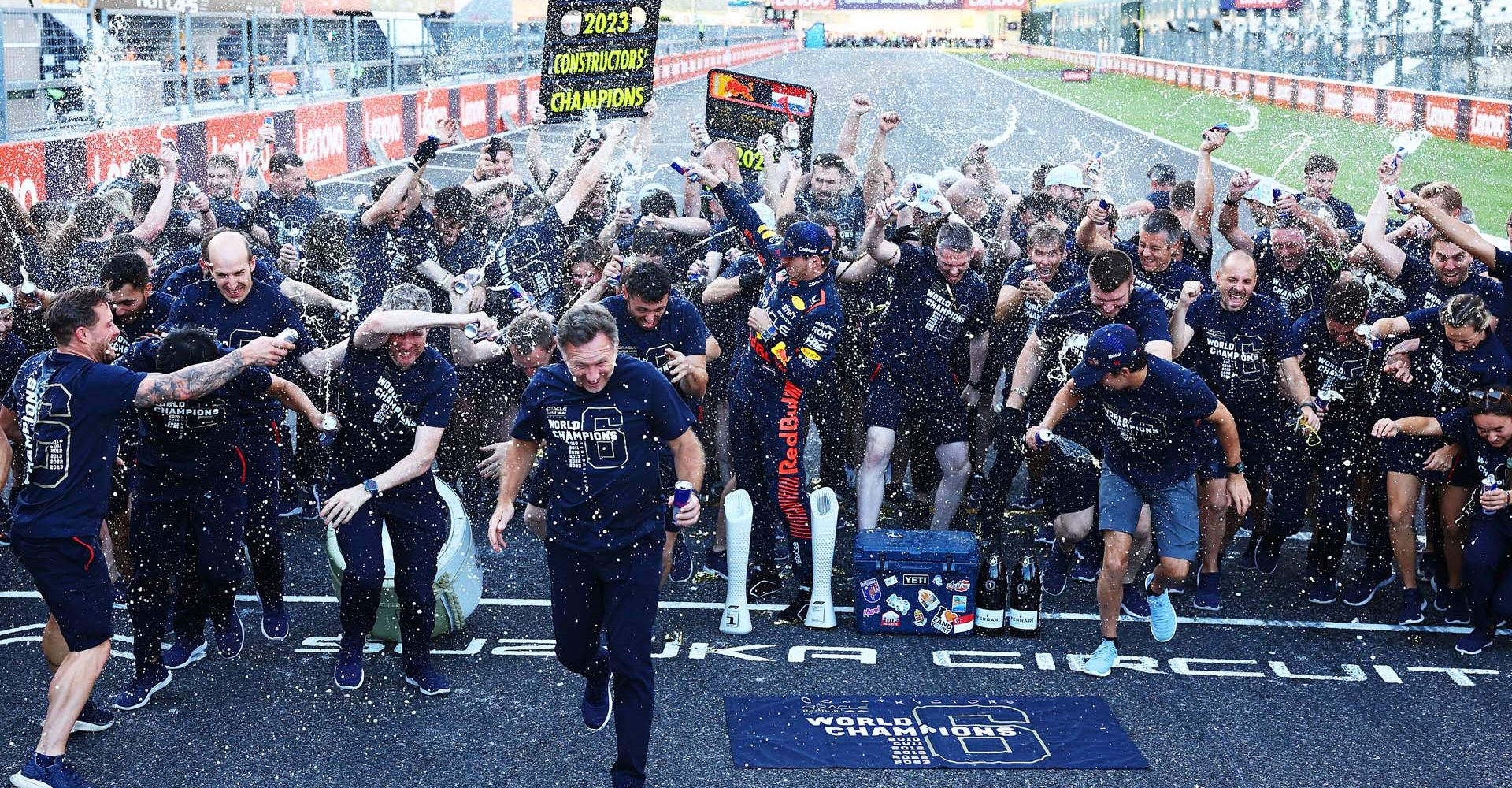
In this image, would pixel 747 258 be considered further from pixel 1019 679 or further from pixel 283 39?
pixel 283 39

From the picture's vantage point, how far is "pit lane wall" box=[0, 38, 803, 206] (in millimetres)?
13828

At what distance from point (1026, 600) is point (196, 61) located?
15921 mm

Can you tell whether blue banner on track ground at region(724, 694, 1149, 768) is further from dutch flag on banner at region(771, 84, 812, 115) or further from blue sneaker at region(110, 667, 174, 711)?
dutch flag on banner at region(771, 84, 812, 115)

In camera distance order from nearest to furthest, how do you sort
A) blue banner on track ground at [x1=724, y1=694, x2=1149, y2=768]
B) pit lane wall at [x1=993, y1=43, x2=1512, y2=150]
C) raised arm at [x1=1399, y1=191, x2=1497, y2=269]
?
blue banner on track ground at [x1=724, y1=694, x2=1149, y2=768] → raised arm at [x1=1399, y1=191, x2=1497, y2=269] → pit lane wall at [x1=993, y1=43, x2=1512, y2=150]

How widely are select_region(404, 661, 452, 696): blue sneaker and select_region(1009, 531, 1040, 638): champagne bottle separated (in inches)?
118

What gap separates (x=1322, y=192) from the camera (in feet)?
33.9

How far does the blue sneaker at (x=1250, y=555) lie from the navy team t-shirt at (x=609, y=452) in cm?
451

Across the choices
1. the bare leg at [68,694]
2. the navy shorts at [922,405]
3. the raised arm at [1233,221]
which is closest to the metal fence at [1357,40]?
the raised arm at [1233,221]

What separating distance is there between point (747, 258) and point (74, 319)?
4018mm

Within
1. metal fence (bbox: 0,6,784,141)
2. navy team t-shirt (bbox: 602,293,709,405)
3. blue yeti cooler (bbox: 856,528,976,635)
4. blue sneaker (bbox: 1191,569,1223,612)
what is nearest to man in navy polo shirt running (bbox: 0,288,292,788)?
navy team t-shirt (bbox: 602,293,709,405)

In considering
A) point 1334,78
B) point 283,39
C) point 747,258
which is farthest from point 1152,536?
point 1334,78

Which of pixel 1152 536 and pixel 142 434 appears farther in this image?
pixel 1152 536

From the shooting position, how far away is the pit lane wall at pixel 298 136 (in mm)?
13828

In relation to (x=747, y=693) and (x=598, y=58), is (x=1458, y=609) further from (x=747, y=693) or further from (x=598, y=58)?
(x=598, y=58)
